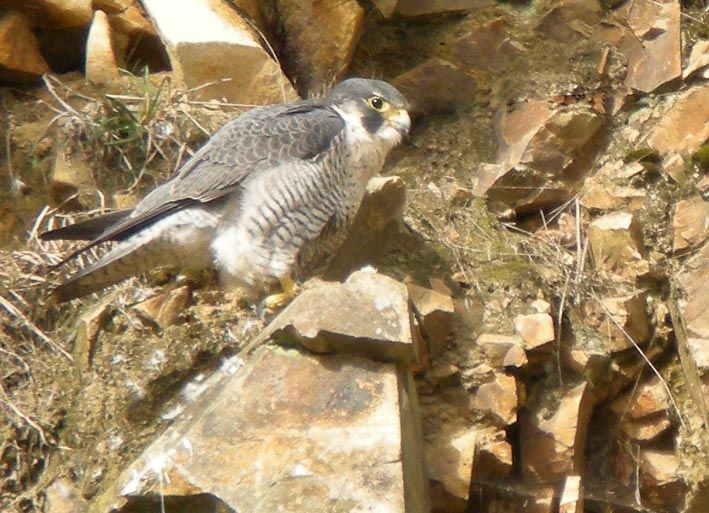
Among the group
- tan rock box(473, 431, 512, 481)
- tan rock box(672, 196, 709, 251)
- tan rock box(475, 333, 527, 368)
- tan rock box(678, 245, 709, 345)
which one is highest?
tan rock box(672, 196, 709, 251)

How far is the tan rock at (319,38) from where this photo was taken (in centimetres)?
577

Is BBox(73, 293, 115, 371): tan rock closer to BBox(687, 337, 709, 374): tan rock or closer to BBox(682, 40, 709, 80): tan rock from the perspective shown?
BBox(687, 337, 709, 374): tan rock

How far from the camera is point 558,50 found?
5805 millimetres

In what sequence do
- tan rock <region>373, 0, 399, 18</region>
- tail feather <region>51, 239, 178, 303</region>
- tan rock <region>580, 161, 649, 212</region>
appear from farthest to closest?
tan rock <region>373, 0, 399, 18</region> → tan rock <region>580, 161, 649, 212</region> → tail feather <region>51, 239, 178, 303</region>

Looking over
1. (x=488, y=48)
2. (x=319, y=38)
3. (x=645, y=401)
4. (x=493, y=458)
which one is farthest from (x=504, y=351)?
(x=319, y=38)

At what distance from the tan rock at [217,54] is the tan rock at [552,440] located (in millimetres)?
2063

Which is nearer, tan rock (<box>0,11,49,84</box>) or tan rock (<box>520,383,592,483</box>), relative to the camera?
tan rock (<box>520,383,592,483</box>)

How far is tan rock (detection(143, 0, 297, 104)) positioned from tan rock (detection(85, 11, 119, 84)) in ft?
0.87

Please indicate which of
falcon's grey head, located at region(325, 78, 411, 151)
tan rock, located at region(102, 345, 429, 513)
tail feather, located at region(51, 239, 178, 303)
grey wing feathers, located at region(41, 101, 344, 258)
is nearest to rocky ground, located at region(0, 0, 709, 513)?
A: tan rock, located at region(102, 345, 429, 513)

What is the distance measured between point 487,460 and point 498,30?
8.31 feet

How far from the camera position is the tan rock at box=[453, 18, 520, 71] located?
586cm

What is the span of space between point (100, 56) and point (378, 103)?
155 centimetres

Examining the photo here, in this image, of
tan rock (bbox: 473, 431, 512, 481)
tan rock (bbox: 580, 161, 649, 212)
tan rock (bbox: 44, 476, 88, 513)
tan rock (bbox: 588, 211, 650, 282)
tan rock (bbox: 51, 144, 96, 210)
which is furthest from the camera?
tan rock (bbox: 51, 144, 96, 210)

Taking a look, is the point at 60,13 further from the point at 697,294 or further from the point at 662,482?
the point at 662,482
